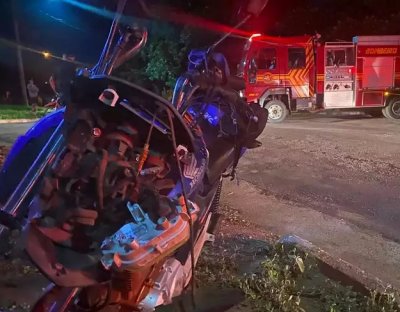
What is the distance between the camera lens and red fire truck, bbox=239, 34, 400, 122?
1708cm

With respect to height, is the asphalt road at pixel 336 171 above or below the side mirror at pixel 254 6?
below

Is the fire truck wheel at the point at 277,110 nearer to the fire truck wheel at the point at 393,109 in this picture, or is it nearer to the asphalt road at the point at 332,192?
the asphalt road at the point at 332,192

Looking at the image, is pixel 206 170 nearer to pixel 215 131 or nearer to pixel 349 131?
pixel 215 131

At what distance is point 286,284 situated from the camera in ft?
12.8

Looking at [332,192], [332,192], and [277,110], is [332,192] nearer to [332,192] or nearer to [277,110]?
[332,192]

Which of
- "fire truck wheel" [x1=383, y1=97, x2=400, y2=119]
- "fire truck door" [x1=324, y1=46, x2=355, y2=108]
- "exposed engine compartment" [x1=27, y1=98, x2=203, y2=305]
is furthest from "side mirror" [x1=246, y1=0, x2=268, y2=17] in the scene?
"fire truck wheel" [x1=383, y1=97, x2=400, y2=119]

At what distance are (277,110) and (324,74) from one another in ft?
7.28

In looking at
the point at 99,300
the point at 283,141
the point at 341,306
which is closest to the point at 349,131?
the point at 283,141

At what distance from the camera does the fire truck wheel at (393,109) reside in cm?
1806

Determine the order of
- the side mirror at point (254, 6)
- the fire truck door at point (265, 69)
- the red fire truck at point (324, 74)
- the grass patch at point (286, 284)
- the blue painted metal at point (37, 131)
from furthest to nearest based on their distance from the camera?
the red fire truck at point (324, 74) → the fire truck door at point (265, 69) → the grass patch at point (286, 284) → the side mirror at point (254, 6) → the blue painted metal at point (37, 131)

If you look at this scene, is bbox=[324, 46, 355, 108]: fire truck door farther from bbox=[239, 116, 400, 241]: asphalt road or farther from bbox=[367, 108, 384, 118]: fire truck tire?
bbox=[239, 116, 400, 241]: asphalt road

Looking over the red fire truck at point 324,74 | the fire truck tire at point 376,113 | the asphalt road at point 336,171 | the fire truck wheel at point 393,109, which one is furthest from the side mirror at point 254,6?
the fire truck tire at point 376,113

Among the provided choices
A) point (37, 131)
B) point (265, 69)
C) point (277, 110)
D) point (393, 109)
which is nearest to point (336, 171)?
point (37, 131)

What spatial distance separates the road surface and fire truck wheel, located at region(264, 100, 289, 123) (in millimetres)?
3733
